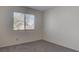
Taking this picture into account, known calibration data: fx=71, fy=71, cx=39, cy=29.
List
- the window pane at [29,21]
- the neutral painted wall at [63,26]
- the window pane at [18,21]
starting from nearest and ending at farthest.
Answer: the neutral painted wall at [63,26] → the window pane at [18,21] → the window pane at [29,21]

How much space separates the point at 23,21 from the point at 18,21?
0.29 metres

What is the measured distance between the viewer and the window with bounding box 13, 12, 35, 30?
11.5 ft

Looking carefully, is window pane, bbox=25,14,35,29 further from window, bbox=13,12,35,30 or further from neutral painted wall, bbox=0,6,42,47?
neutral painted wall, bbox=0,6,42,47

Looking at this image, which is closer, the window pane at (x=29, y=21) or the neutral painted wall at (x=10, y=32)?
the neutral painted wall at (x=10, y=32)

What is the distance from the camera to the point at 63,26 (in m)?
3.30

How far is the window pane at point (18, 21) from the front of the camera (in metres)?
3.45

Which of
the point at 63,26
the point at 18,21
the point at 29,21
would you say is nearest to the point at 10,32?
the point at 18,21

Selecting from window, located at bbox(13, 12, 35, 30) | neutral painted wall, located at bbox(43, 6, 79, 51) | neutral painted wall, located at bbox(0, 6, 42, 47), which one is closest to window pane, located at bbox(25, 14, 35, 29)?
window, located at bbox(13, 12, 35, 30)

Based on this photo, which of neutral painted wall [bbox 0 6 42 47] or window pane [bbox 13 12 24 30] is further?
window pane [bbox 13 12 24 30]

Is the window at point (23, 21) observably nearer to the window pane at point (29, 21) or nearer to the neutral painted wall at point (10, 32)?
the window pane at point (29, 21)

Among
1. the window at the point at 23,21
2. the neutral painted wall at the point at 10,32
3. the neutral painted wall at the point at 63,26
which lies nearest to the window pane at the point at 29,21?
the window at the point at 23,21

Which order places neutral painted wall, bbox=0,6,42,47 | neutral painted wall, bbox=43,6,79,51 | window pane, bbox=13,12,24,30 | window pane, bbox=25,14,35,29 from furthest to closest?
window pane, bbox=25,14,35,29, window pane, bbox=13,12,24,30, neutral painted wall, bbox=0,6,42,47, neutral painted wall, bbox=43,6,79,51

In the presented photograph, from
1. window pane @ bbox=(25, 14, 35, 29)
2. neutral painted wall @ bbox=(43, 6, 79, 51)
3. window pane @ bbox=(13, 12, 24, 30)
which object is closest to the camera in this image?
neutral painted wall @ bbox=(43, 6, 79, 51)
